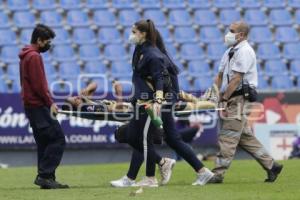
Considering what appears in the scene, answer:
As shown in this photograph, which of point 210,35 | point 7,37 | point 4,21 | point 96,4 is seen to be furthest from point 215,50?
point 4,21

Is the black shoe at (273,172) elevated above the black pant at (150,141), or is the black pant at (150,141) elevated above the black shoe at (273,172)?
the black pant at (150,141)

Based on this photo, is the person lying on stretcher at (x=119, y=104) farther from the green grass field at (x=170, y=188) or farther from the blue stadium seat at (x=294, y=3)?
the blue stadium seat at (x=294, y=3)

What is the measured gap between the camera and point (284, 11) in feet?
76.8

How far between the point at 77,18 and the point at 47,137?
42.3ft

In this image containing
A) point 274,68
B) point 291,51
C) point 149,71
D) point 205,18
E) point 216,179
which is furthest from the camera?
point 205,18

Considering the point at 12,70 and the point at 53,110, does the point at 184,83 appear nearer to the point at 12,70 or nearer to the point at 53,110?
the point at 12,70

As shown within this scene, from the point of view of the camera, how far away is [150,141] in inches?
398

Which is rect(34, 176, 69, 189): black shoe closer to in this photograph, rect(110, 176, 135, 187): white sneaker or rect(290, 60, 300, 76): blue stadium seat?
rect(110, 176, 135, 187): white sneaker

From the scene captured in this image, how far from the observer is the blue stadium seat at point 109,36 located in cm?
2247

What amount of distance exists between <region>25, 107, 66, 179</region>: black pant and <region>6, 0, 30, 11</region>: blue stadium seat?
1305cm

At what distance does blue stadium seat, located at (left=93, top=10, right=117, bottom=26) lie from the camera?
22.8 meters

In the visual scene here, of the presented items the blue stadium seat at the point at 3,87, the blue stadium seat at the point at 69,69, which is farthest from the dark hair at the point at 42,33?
the blue stadium seat at the point at 69,69

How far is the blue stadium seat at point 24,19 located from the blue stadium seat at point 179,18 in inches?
140

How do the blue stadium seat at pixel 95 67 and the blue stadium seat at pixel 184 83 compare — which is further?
the blue stadium seat at pixel 95 67
